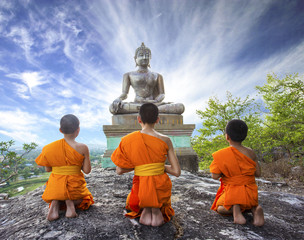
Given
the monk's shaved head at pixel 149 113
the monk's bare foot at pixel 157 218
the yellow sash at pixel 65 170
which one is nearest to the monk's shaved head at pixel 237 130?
the monk's shaved head at pixel 149 113

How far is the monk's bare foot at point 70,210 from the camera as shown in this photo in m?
1.83

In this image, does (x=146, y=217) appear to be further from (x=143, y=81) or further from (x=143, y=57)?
(x=143, y=57)

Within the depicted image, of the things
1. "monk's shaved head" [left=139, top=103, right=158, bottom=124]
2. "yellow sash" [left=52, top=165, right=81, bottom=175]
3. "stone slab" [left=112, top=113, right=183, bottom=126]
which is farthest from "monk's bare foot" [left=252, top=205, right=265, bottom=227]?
"stone slab" [left=112, top=113, right=183, bottom=126]

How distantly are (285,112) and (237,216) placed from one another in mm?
11197

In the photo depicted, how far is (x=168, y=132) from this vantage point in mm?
5363

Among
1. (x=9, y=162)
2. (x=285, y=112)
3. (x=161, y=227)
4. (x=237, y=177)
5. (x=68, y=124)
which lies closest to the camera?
(x=161, y=227)

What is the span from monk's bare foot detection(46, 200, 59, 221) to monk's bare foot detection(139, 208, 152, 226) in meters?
0.88

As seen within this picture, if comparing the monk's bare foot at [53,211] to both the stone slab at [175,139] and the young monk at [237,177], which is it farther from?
the stone slab at [175,139]

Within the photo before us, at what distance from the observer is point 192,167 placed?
4941 mm

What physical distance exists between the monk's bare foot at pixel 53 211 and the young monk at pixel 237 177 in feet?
5.61

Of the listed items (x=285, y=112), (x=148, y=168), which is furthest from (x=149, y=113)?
(x=285, y=112)

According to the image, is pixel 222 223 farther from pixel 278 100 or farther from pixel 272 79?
pixel 272 79

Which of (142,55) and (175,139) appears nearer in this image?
(175,139)

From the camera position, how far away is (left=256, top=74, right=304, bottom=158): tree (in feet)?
30.2
